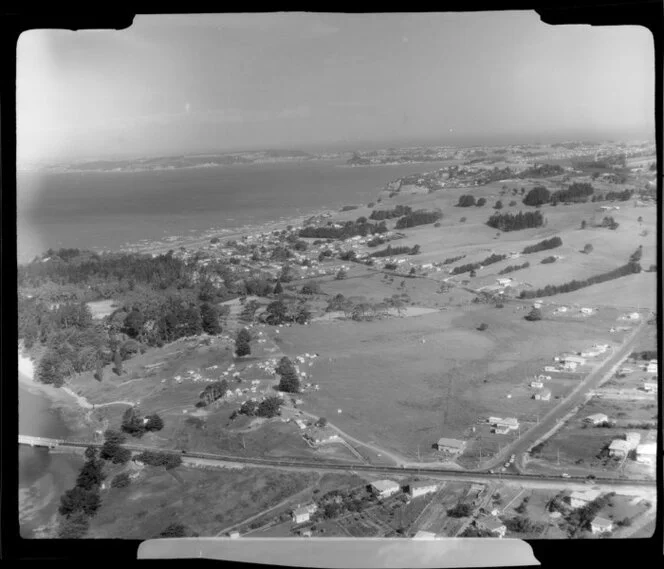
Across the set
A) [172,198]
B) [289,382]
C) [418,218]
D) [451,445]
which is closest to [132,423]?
[289,382]

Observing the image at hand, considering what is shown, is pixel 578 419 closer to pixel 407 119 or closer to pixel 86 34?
pixel 407 119

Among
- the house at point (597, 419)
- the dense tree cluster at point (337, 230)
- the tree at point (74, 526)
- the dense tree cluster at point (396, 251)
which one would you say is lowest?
the tree at point (74, 526)

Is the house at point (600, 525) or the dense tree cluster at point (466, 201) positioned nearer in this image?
the house at point (600, 525)

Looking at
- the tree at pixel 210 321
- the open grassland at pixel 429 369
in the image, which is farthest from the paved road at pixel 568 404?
the tree at pixel 210 321

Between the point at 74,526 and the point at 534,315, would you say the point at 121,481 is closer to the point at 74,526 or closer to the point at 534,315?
the point at 74,526

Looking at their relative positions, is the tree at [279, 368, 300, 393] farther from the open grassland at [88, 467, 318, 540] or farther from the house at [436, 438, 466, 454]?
the house at [436, 438, 466, 454]

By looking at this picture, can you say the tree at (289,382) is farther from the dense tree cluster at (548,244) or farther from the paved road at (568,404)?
the dense tree cluster at (548,244)

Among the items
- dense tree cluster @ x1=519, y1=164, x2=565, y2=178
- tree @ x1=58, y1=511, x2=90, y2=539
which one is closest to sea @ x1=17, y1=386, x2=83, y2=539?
tree @ x1=58, y1=511, x2=90, y2=539

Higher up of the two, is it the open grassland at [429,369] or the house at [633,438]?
the open grassland at [429,369]
